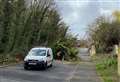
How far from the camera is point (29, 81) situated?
20422 millimetres

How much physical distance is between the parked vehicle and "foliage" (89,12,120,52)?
95.4 ft

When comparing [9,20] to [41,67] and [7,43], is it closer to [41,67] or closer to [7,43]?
[7,43]

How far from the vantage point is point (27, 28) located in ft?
157

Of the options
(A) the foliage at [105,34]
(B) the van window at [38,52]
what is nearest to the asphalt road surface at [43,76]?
(B) the van window at [38,52]

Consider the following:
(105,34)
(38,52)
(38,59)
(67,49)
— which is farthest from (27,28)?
(105,34)

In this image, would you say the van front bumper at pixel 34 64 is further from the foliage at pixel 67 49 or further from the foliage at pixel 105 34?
the foliage at pixel 105 34

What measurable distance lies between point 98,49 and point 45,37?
15.2m

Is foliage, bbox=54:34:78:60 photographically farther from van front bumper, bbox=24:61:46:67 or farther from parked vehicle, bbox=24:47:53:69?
van front bumper, bbox=24:61:46:67

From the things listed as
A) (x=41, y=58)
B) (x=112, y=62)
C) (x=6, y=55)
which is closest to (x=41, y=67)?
(x=41, y=58)

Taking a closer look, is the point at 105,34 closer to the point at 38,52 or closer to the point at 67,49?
the point at 67,49

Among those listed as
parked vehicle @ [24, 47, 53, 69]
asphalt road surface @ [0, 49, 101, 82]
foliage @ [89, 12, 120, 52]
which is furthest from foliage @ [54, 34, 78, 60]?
asphalt road surface @ [0, 49, 101, 82]

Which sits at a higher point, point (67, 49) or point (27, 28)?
point (27, 28)

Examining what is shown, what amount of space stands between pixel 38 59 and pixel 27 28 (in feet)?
56.6

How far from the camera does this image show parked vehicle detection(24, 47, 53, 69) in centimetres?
3070
